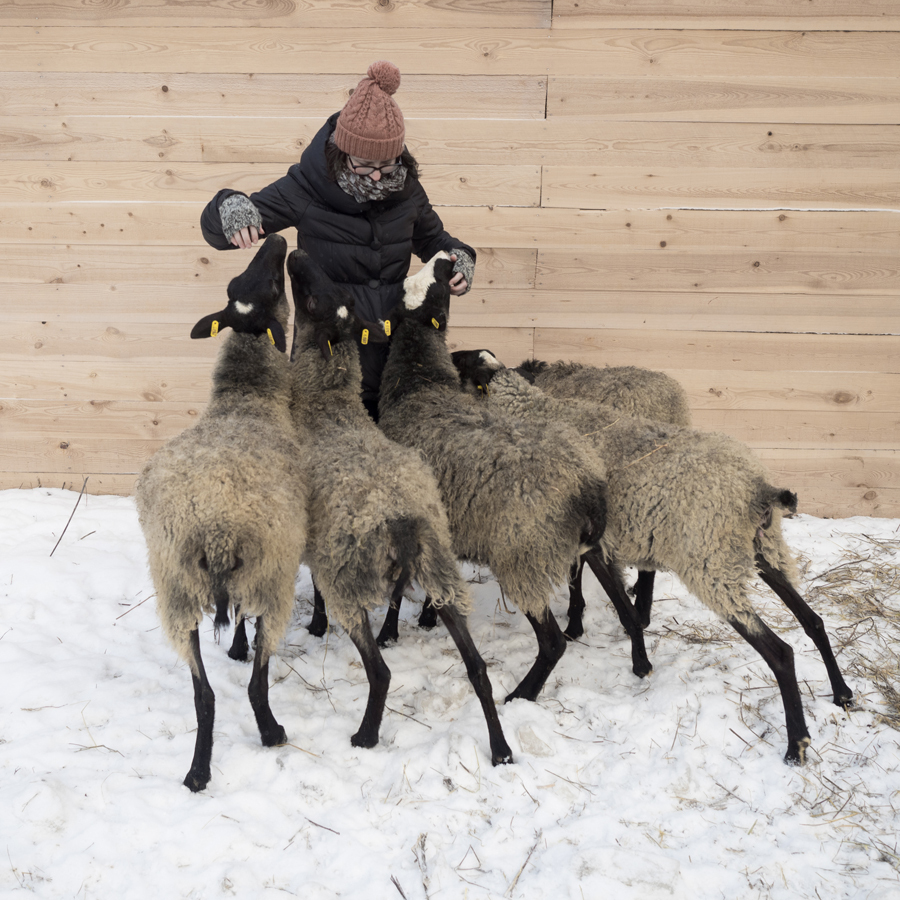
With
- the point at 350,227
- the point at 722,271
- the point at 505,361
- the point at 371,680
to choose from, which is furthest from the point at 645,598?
the point at 350,227

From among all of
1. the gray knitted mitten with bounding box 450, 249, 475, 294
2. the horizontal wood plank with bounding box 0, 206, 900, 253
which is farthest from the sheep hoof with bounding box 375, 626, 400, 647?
the horizontal wood plank with bounding box 0, 206, 900, 253

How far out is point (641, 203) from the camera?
5.36 meters

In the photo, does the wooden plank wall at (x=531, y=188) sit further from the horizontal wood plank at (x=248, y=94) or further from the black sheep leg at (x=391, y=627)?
the black sheep leg at (x=391, y=627)

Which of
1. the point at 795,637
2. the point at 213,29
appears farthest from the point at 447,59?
the point at 795,637

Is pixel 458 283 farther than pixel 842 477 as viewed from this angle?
No

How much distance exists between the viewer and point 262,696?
10.6 ft

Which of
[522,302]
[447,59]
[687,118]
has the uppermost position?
[447,59]

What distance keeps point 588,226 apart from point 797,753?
12.8ft

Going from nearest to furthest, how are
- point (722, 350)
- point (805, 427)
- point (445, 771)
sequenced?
1. point (445, 771)
2. point (722, 350)
3. point (805, 427)

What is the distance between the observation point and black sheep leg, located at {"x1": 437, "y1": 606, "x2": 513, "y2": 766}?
10.6ft

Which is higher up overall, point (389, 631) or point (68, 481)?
point (68, 481)

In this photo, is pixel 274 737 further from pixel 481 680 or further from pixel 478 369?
pixel 478 369

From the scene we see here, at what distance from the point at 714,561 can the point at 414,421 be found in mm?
1767

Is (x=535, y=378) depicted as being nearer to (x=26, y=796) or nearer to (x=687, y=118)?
(x=687, y=118)
